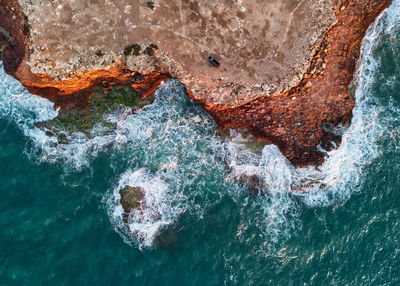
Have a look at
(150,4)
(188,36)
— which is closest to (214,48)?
(188,36)

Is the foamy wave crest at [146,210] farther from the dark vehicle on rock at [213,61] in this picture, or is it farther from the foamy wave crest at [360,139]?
the foamy wave crest at [360,139]

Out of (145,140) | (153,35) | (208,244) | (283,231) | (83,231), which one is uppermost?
(153,35)

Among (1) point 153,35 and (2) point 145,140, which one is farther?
(2) point 145,140

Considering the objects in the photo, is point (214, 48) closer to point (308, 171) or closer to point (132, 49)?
point (132, 49)

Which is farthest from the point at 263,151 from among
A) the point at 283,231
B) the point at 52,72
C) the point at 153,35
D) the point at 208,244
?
the point at 52,72

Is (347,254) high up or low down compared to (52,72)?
down

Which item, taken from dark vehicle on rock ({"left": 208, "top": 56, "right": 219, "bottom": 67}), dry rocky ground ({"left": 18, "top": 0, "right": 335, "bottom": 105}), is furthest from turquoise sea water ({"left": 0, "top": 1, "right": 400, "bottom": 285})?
dark vehicle on rock ({"left": 208, "top": 56, "right": 219, "bottom": 67})

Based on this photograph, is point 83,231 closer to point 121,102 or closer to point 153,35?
point 121,102

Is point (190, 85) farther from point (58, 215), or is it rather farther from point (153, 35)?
point (58, 215)
